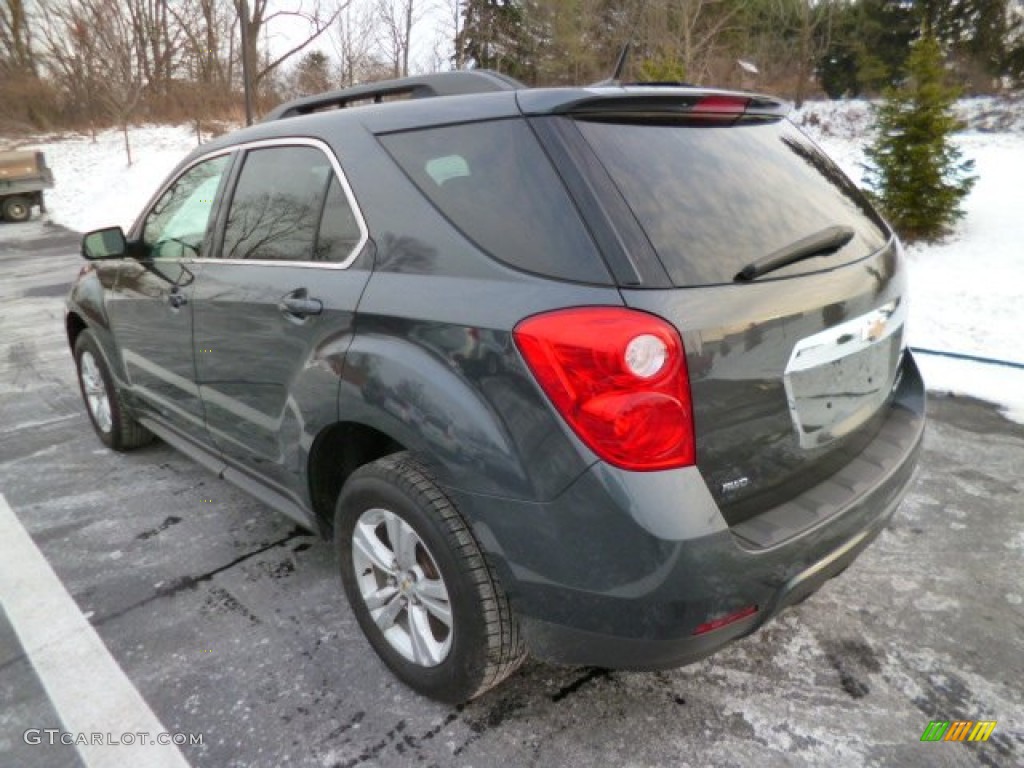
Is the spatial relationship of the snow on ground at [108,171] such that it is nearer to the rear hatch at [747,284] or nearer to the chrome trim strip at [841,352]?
the rear hatch at [747,284]

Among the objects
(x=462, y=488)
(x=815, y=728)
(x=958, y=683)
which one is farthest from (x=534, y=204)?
(x=958, y=683)

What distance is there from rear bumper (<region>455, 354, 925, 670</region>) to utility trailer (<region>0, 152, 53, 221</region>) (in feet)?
67.9

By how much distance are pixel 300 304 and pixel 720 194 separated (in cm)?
131

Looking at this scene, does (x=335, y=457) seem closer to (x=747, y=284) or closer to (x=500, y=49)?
(x=747, y=284)

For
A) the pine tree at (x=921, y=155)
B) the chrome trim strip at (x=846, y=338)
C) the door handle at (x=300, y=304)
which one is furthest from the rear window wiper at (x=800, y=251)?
the pine tree at (x=921, y=155)

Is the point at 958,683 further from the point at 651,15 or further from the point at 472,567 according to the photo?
the point at 651,15

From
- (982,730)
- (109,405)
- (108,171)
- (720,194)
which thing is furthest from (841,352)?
(108,171)

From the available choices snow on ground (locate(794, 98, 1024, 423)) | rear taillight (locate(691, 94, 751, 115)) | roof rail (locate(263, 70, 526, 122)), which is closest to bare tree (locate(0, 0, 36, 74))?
snow on ground (locate(794, 98, 1024, 423))

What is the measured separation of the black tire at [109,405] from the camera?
3.95 metres

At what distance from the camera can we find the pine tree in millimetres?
8039

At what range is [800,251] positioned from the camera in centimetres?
190

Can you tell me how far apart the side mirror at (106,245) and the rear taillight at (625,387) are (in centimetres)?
269

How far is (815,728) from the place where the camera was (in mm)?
2039

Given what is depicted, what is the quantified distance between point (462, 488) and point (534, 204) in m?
0.74
